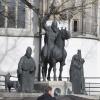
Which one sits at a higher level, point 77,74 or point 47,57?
point 47,57

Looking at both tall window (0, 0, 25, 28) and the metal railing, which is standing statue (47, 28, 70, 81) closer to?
the metal railing

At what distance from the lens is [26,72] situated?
865 inches

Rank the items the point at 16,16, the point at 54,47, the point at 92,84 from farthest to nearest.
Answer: the point at 16,16
the point at 92,84
the point at 54,47

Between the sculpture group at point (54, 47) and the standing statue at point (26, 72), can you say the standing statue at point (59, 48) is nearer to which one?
the sculpture group at point (54, 47)

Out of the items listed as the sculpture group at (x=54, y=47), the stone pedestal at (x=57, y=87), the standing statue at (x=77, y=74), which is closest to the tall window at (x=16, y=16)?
the standing statue at (x=77, y=74)

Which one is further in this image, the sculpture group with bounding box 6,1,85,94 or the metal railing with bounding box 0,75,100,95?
the metal railing with bounding box 0,75,100,95

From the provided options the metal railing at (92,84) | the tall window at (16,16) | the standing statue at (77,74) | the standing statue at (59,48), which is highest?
the tall window at (16,16)

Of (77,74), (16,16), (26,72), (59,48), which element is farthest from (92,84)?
(26,72)

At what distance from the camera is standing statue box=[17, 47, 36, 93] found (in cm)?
2188

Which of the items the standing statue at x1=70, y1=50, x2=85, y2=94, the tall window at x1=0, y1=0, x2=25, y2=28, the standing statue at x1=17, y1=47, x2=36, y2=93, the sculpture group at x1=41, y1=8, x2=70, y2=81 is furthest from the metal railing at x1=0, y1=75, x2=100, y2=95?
the standing statue at x1=17, y1=47, x2=36, y2=93

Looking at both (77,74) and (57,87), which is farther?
(77,74)

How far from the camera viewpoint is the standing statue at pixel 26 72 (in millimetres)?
21875

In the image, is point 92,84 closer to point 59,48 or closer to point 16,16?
point 16,16

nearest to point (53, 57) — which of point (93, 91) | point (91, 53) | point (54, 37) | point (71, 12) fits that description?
point (54, 37)
